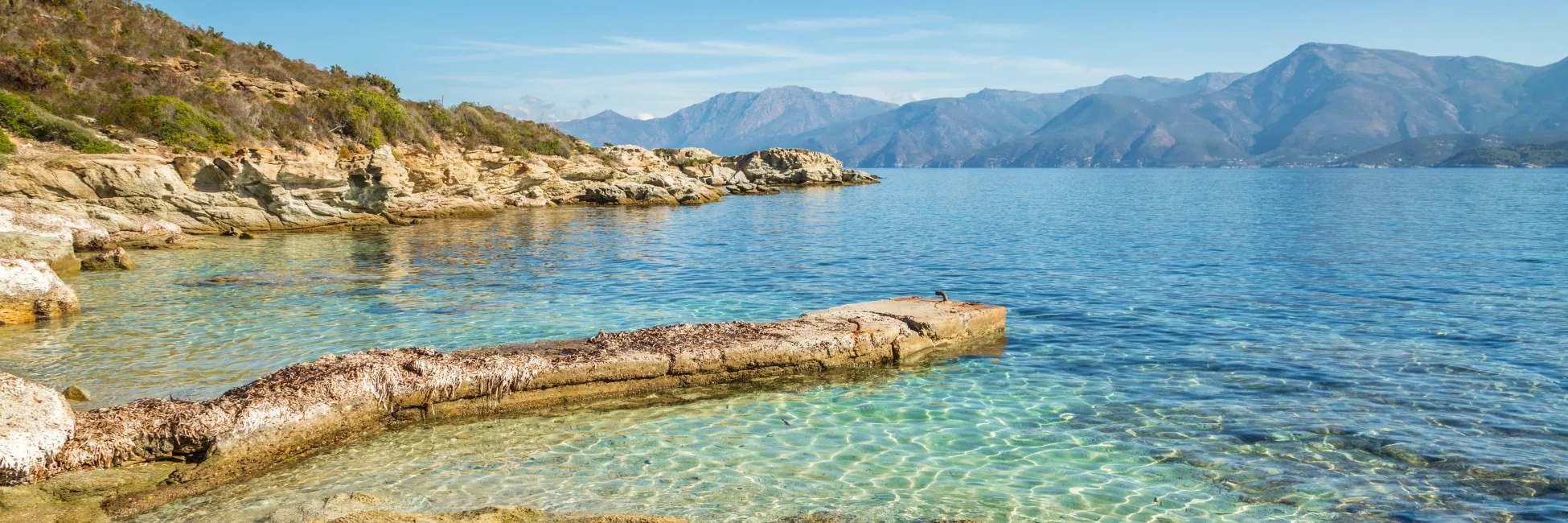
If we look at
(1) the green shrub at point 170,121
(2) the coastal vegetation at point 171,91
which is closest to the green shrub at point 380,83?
(2) the coastal vegetation at point 171,91

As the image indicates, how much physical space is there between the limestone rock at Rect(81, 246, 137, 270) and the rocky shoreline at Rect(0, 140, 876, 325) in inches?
1.4

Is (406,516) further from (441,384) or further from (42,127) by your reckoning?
(42,127)

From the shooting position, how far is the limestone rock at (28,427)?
749 centimetres

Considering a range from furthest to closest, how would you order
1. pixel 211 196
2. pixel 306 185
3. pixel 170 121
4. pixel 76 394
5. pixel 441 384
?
pixel 170 121 < pixel 306 185 < pixel 211 196 < pixel 76 394 < pixel 441 384

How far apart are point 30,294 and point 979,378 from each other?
16752mm

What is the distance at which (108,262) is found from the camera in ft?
74.8

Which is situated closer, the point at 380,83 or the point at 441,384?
the point at 441,384

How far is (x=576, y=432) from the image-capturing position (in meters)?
9.77

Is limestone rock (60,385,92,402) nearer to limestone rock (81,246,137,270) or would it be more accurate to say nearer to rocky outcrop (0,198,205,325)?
rocky outcrop (0,198,205,325)

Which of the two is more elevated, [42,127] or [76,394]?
[42,127]

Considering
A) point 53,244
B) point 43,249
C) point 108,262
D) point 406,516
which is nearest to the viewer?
point 406,516

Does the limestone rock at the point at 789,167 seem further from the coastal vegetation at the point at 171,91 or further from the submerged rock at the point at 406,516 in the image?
the submerged rock at the point at 406,516

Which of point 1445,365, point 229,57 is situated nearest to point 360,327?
point 1445,365

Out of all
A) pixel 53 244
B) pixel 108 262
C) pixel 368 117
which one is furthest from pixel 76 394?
pixel 368 117
